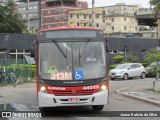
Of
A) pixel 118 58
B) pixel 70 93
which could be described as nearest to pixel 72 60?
pixel 70 93

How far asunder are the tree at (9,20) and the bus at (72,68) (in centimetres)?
4648

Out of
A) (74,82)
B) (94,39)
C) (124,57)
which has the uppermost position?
(94,39)

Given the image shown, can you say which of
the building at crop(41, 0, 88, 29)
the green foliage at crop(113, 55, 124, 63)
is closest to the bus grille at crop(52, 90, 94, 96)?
the green foliage at crop(113, 55, 124, 63)

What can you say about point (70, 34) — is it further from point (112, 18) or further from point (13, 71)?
point (112, 18)

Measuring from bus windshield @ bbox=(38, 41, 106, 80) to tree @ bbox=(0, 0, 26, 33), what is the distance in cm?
4662

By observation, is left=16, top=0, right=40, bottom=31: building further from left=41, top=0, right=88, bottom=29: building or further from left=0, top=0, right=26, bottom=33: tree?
left=0, top=0, right=26, bottom=33: tree

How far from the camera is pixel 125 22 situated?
437 feet

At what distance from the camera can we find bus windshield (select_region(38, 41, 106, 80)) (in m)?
13.5

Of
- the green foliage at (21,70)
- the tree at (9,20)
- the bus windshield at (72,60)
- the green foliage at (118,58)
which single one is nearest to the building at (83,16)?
the tree at (9,20)

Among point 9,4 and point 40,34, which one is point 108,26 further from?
point 40,34

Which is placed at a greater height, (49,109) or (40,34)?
(40,34)

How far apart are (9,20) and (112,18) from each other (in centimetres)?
7476

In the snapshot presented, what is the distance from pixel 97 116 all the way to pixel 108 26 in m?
122

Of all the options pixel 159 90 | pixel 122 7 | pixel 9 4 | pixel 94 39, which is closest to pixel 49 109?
pixel 94 39
